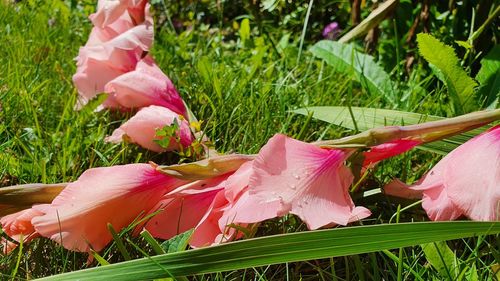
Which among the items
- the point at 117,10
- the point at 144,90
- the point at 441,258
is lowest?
the point at 441,258

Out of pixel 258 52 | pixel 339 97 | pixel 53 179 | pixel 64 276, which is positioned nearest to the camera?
pixel 64 276

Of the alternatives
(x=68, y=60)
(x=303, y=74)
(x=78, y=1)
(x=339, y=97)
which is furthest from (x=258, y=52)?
(x=78, y=1)

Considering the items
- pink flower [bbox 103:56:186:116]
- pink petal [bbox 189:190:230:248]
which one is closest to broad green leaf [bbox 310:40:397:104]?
pink flower [bbox 103:56:186:116]

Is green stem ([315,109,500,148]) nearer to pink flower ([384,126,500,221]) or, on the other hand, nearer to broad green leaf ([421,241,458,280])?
pink flower ([384,126,500,221])

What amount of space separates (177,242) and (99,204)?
10 cm

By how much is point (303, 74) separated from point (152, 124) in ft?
2.13

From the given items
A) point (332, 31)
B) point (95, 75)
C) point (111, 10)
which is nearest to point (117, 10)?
point (111, 10)

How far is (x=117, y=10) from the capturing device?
52.3 inches

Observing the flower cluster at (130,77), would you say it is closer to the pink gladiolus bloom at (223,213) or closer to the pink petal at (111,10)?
the pink petal at (111,10)

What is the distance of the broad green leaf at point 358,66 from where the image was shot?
1.58 metres

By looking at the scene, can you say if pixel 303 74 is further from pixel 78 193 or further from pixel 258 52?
pixel 78 193

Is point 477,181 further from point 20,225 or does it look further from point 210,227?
point 20,225

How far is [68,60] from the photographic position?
179cm

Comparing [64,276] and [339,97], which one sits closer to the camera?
[64,276]
